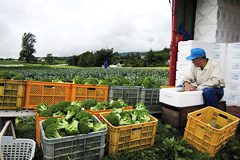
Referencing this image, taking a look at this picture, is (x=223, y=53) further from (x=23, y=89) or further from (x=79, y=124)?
(x=23, y=89)

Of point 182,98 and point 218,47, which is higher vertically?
point 218,47

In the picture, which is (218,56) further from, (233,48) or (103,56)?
(103,56)

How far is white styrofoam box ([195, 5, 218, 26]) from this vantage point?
5402mm

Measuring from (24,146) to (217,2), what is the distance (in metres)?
6.22

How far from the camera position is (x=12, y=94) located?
3.29m

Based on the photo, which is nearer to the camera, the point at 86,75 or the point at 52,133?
the point at 52,133

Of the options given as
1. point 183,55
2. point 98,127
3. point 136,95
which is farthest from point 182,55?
point 98,127

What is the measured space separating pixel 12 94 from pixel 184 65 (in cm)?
461

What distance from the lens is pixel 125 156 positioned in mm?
2598

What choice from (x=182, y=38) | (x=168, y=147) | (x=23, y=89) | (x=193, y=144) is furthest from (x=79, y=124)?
(x=182, y=38)

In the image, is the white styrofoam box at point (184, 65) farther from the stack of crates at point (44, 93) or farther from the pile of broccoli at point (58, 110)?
the pile of broccoli at point (58, 110)

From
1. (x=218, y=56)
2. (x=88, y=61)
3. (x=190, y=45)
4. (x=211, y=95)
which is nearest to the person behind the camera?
(x=211, y=95)

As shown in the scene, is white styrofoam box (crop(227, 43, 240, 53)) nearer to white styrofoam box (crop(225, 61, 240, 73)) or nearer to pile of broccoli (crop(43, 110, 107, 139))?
white styrofoam box (crop(225, 61, 240, 73))

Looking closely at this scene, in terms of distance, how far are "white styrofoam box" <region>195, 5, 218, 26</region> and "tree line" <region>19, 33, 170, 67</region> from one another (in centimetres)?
4164
